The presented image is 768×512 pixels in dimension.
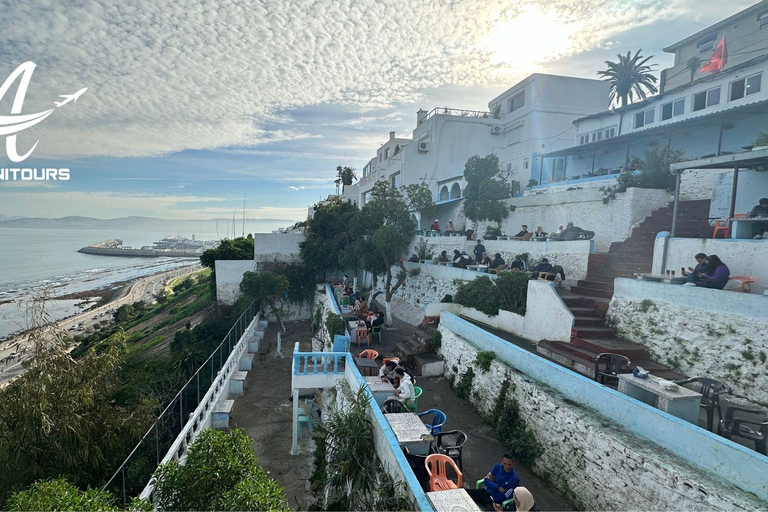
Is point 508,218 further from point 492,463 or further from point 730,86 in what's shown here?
point 492,463

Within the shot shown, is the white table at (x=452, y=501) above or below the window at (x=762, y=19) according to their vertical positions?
below

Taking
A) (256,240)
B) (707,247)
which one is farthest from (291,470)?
(256,240)

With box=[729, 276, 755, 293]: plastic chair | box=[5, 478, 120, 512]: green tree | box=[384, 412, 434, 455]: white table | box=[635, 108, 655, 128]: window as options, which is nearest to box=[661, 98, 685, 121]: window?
box=[635, 108, 655, 128]: window

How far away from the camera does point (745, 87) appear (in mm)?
16062

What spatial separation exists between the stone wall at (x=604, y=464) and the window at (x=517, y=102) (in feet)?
80.2

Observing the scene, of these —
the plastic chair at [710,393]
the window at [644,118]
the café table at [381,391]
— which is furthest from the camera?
the window at [644,118]

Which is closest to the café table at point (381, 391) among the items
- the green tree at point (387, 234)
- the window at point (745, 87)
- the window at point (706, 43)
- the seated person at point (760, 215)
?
the green tree at point (387, 234)

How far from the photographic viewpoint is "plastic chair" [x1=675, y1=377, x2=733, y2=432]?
545 centimetres

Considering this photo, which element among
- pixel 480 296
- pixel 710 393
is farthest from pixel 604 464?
pixel 480 296

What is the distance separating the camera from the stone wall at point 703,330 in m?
6.31

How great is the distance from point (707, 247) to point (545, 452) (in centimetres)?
594

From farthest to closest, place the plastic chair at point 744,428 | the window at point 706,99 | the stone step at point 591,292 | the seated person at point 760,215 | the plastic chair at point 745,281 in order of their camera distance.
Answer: the window at point 706,99 → the stone step at point 591,292 → the seated person at point 760,215 → the plastic chair at point 745,281 → the plastic chair at point 744,428

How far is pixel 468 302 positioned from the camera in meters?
13.2

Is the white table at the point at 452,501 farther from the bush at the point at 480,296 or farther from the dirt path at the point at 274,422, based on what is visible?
the bush at the point at 480,296
